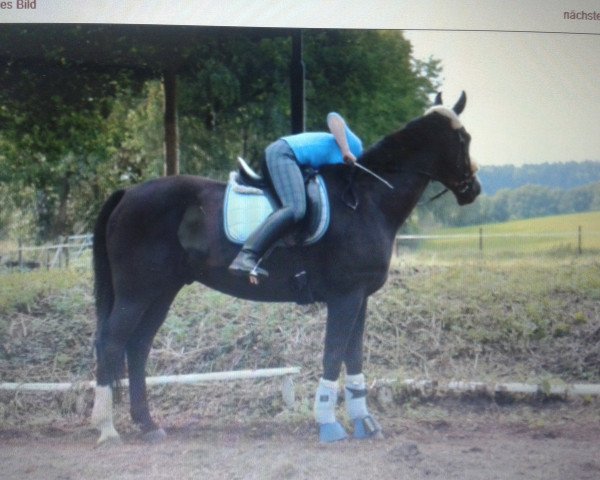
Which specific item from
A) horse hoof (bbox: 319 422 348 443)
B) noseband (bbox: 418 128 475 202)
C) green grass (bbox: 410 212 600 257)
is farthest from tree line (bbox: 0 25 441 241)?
horse hoof (bbox: 319 422 348 443)

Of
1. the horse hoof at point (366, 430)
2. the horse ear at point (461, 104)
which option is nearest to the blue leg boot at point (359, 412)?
the horse hoof at point (366, 430)

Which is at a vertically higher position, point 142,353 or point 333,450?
point 142,353

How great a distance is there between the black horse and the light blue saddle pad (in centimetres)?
2

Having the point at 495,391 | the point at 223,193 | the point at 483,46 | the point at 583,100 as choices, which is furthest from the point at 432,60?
the point at 495,391

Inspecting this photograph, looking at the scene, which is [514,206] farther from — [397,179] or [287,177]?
[287,177]

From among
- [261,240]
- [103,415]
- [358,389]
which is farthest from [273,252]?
[103,415]

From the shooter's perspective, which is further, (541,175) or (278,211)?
(541,175)

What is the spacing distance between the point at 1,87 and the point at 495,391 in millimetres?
1682

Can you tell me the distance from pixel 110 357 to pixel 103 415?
163mm

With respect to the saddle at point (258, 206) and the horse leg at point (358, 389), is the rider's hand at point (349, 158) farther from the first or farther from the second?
the horse leg at point (358, 389)

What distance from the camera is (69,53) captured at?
7.28 ft

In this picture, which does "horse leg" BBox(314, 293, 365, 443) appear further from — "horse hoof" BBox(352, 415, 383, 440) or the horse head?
the horse head

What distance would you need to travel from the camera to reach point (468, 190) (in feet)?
7.15

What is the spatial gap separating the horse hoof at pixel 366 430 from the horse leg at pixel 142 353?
0.57 metres
